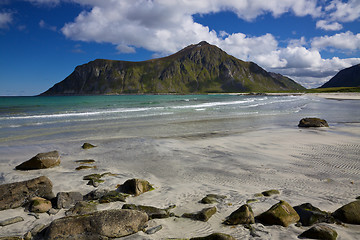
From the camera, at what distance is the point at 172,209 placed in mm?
5734

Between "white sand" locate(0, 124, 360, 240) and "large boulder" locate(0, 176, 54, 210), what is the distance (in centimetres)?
31

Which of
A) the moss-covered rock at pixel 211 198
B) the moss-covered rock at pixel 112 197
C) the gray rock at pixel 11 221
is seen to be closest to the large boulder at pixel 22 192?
the gray rock at pixel 11 221

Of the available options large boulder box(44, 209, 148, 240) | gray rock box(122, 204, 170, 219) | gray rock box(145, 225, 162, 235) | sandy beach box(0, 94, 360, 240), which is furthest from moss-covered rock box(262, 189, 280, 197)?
large boulder box(44, 209, 148, 240)

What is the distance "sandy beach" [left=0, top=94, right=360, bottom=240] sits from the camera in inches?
201

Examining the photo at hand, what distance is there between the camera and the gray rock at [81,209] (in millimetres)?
5449

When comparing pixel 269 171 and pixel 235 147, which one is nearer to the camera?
pixel 269 171

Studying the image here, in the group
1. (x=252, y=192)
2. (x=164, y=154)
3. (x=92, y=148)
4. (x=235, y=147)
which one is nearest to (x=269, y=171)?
(x=252, y=192)

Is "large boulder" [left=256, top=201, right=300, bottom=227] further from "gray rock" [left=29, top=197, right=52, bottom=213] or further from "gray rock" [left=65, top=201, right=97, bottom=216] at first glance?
"gray rock" [left=29, top=197, right=52, bottom=213]

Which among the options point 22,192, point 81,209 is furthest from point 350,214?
point 22,192

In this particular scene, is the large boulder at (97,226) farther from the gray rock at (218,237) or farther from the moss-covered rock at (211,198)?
the moss-covered rock at (211,198)

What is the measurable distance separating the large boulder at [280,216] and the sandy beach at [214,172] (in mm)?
143

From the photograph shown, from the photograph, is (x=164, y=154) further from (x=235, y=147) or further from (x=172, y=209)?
(x=172, y=209)

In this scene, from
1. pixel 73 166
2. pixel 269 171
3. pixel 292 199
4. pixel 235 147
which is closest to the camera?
pixel 292 199

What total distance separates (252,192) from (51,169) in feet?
25.6
